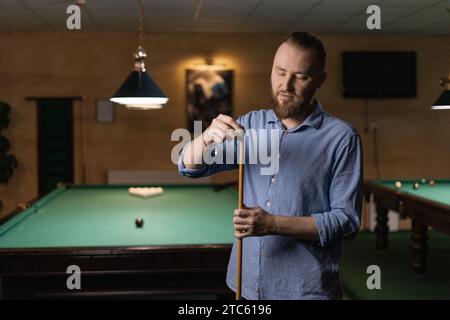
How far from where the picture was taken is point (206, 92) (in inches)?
261

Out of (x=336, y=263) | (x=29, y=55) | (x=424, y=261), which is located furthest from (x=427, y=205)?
(x=29, y=55)

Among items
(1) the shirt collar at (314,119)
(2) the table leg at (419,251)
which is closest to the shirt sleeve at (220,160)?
(1) the shirt collar at (314,119)

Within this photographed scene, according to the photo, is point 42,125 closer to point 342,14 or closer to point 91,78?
point 91,78

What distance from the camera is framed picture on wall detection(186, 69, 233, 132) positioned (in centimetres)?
660

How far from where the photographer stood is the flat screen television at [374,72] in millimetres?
6648

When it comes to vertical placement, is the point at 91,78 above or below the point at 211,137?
above

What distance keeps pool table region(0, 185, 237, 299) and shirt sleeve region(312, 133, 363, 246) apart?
1.16m

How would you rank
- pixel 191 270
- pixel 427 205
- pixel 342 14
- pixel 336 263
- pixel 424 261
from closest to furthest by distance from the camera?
pixel 336 263 < pixel 191 270 < pixel 427 205 < pixel 424 261 < pixel 342 14

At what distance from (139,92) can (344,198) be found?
6.19 ft

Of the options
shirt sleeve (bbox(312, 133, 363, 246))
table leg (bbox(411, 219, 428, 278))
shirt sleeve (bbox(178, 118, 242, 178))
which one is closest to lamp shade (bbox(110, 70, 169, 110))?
shirt sleeve (bbox(178, 118, 242, 178))

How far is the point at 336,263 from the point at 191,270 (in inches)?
45.1

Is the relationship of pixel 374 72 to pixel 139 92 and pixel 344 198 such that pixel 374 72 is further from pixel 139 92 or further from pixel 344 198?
pixel 344 198

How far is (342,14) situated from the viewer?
17.6 ft

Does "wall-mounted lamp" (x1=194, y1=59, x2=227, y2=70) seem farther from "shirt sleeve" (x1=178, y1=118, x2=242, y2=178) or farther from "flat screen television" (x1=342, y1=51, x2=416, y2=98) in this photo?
"shirt sleeve" (x1=178, y1=118, x2=242, y2=178)
